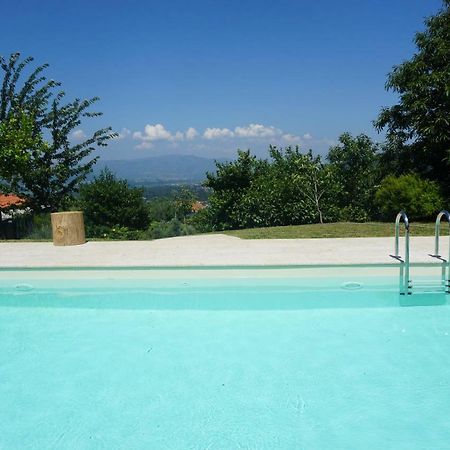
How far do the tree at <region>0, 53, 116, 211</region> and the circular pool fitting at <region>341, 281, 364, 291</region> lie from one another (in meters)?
15.4

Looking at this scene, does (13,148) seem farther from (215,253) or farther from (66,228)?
(215,253)

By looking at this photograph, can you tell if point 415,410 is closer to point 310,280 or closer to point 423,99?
point 310,280

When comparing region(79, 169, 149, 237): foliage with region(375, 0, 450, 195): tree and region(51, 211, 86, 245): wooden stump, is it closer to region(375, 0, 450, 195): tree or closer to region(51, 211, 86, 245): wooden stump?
region(51, 211, 86, 245): wooden stump

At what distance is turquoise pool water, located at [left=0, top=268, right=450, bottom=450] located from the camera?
4023 mm

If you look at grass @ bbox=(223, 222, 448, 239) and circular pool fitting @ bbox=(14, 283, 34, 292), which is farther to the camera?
grass @ bbox=(223, 222, 448, 239)

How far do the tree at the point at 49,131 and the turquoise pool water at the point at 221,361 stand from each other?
13.3m

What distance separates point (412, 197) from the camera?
1409 cm

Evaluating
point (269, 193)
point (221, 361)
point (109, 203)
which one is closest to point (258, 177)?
point (269, 193)

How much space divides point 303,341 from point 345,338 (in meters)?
0.51

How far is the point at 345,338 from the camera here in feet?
19.2

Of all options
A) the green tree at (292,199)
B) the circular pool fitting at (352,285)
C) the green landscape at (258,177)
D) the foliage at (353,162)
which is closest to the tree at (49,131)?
the green landscape at (258,177)

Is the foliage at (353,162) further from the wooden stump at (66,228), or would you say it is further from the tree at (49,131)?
the wooden stump at (66,228)

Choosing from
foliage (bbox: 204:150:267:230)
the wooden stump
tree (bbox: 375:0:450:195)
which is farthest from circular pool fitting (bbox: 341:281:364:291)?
foliage (bbox: 204:150:267:230)

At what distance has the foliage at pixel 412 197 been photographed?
13898 mm
